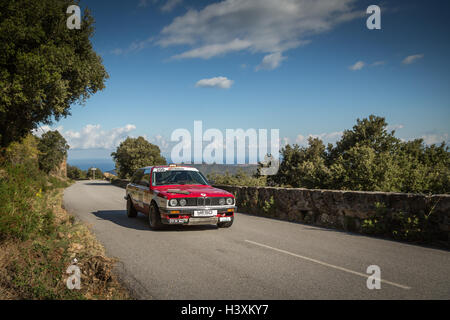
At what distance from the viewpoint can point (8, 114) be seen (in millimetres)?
17344

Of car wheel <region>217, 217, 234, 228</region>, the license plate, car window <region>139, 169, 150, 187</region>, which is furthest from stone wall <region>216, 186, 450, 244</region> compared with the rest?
car window <region>139, 169, 150, 187</region>

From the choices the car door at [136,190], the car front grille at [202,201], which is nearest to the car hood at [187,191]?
the car front grille at [202,201]

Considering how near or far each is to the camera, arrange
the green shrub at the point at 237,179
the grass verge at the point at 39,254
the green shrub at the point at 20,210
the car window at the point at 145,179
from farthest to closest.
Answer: the green shrub at the point at 237,179
the car window at the point at 145,179
the green shrub at the point at 20,210
the grass verge at the point at 39,254

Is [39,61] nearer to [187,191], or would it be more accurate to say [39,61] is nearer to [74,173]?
[187,191]

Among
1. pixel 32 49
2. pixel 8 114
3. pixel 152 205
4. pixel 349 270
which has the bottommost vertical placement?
pixel 349 270

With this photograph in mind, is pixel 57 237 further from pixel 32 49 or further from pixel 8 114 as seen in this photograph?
pixel 8 114

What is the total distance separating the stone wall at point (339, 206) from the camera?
7.45 metres

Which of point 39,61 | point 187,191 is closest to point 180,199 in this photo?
point 187,191

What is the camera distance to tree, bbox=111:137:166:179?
70.3 meters

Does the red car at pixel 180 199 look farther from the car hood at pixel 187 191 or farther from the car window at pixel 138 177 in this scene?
the car window at pixel 138 177

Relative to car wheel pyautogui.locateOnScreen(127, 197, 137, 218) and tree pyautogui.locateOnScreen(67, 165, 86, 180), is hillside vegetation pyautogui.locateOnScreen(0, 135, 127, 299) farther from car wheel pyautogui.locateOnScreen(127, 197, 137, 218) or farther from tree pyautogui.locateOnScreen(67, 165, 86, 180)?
tree pyautogui.locateOnScreen(67, 165, 86, 180)
